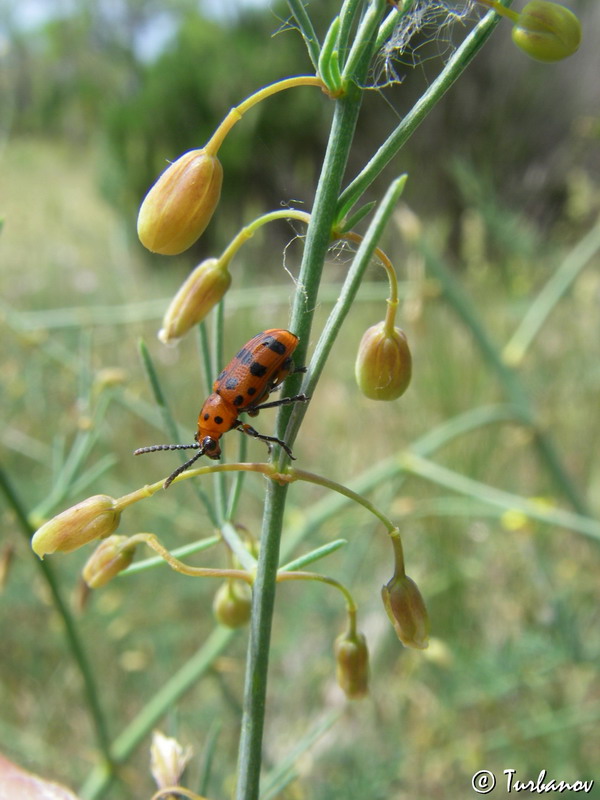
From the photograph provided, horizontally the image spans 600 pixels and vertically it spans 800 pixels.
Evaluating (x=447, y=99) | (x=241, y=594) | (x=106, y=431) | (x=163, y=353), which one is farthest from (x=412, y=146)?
(x=241, y=594)

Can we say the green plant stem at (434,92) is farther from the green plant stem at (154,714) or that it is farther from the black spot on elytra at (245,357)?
the green plant stem at (154,714)

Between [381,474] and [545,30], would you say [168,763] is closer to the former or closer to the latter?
[545,30]

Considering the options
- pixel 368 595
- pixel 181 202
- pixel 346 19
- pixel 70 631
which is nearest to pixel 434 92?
pixel 346 19

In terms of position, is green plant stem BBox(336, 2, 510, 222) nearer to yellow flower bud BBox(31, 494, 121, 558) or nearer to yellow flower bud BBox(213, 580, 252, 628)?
yellow flower bud BBox(31, 494, 121, 558)

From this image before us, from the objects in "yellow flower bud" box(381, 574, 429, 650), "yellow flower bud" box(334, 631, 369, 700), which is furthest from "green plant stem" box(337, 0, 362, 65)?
"yellow flower bud" box(334, 631, 369, 700)

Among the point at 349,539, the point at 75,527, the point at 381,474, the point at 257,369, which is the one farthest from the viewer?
the point at 349,539

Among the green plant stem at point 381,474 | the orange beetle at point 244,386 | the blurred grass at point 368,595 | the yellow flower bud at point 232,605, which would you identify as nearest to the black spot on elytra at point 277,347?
the orange beetle at point 244,386
